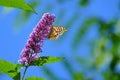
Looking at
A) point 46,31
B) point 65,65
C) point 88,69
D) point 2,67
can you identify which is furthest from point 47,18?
point 88,69

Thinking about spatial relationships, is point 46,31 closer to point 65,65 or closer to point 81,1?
point 65,65

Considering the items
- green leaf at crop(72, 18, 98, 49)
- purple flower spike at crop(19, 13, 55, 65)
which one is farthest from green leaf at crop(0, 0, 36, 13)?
green leaf at crop(72, 18, 98, 49)

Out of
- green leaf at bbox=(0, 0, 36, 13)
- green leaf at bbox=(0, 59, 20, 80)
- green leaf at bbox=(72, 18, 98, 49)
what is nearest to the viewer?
green leaf at bbox=(0, 0, 36, 13)

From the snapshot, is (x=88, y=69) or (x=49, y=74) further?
(x=88, y=69)

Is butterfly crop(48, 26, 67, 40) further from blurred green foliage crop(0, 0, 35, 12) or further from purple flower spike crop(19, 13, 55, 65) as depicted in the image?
blurred green foliage crop(0, 0, 35, 12)

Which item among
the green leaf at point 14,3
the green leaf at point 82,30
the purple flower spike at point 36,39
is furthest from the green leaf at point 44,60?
the green leaf at point 82,30

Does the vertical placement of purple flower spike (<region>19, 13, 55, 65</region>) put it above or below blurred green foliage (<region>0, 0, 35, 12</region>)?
above
